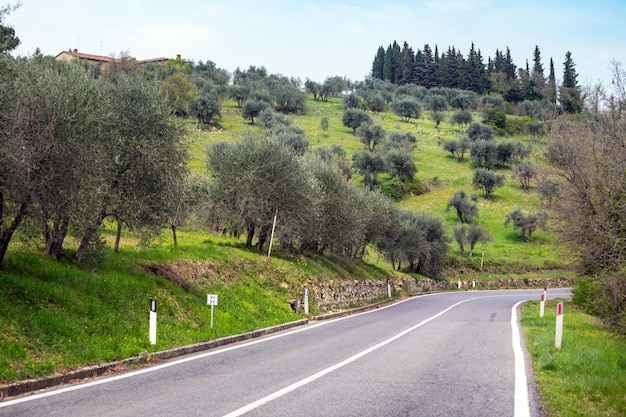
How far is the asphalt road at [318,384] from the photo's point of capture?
292 inches

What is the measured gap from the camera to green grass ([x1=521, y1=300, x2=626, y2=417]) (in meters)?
8.10

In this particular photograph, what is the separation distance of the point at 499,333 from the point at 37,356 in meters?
13.8

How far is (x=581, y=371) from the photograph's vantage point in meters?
10.8

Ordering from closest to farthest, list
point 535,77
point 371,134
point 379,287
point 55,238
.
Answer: point 55,238 → point 379,287 → point 371,134 → point 535,77

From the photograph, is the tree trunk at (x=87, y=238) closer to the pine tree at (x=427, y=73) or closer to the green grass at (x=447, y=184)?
Result: the green grass at (x=447, y=184)

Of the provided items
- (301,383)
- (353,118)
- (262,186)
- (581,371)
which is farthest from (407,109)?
(301,383)

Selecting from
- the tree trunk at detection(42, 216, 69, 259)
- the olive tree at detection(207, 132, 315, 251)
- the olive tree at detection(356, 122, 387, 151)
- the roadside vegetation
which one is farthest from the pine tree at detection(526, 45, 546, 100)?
the tree trunk at detection(42, 216, 69, 259)

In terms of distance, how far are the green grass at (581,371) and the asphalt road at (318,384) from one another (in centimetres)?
38

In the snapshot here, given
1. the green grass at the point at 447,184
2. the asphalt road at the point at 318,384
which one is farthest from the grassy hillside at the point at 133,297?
the green grass at the point at 447,184

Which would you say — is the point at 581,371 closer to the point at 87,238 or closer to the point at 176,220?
the point at 87,238

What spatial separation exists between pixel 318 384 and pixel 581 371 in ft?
17.0

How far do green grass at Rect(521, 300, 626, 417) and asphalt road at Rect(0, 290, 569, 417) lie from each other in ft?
1.25

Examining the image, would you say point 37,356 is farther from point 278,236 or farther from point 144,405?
point 278,236

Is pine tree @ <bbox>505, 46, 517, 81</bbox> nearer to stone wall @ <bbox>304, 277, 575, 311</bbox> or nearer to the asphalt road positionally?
stone wall @ <bbox>304, 277, 575, 311</bbox>
